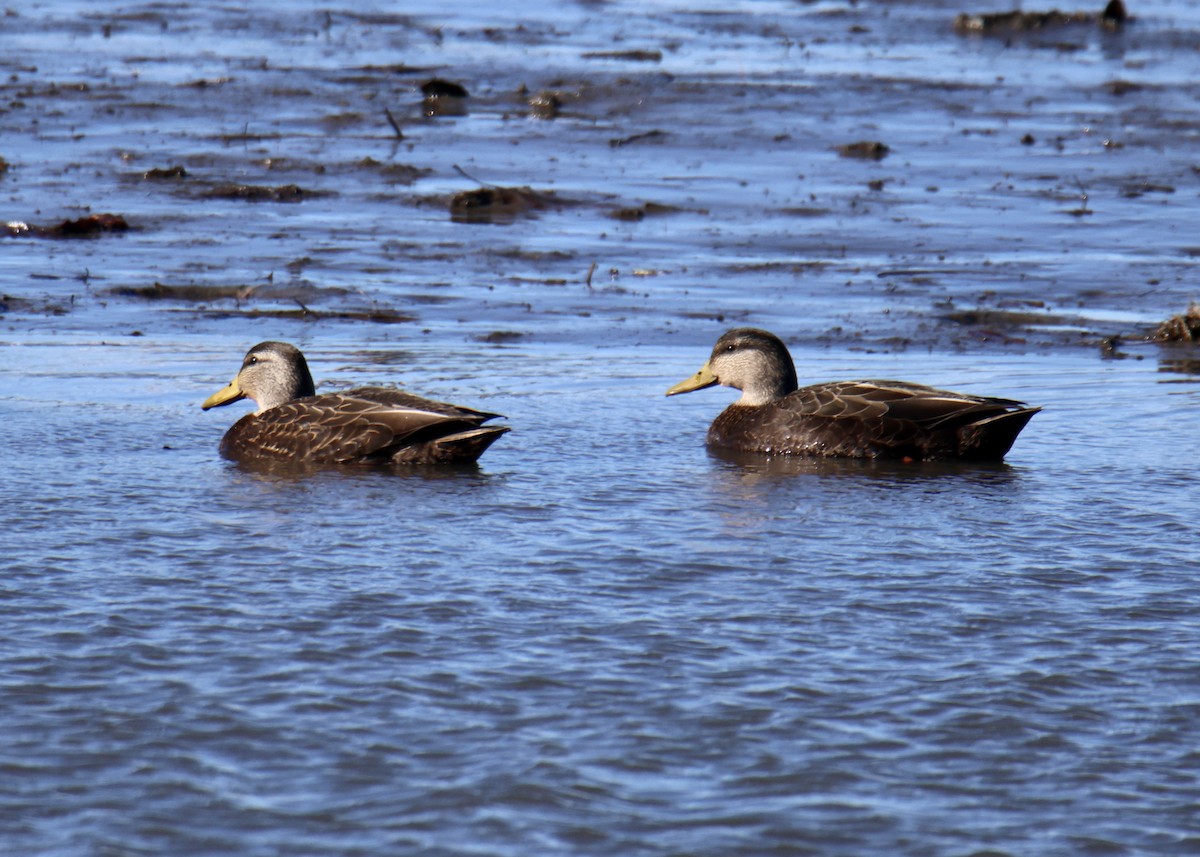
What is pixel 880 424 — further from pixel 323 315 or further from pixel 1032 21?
pixel 1032 21

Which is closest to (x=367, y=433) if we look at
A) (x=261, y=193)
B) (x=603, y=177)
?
(x=261, y=193)

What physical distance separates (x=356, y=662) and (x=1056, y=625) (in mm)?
2466

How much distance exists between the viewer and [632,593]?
6.96 meters

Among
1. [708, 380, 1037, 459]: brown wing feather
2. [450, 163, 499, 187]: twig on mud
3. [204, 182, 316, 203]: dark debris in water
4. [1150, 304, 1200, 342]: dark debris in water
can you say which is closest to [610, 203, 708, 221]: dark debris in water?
[450, 163, 499, 187]: twig on mud

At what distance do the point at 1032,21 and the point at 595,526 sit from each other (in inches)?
993

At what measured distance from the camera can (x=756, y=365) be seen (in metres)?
10.7

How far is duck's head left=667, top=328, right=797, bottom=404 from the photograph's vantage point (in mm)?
10672

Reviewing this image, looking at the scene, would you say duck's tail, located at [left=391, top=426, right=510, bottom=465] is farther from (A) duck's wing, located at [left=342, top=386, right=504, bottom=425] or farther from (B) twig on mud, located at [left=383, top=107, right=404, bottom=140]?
(B) twig on mud, located at [left=383, top=107, right=404, bottom=140]

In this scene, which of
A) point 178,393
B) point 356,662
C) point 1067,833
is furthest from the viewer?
point 178,393

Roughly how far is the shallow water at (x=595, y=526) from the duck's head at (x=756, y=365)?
52 centimetres

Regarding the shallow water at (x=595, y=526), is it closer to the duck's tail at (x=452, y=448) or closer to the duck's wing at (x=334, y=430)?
the duck's tail at (x=452, y=448)

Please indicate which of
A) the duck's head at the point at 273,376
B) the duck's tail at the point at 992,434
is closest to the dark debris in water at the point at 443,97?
A: the duck's head at the point at 273,376

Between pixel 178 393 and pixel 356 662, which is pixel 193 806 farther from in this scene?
pixel 178 393

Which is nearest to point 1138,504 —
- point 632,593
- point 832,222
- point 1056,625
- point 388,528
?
point 1056,625
